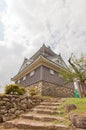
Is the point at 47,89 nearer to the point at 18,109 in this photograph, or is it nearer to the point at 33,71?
the point at 33,71

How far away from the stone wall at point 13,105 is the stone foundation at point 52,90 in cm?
782

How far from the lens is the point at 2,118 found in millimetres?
6520

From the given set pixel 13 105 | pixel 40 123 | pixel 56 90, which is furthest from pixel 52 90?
pixel 40 123

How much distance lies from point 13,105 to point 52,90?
10.5 m

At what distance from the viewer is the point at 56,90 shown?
18.0 metres

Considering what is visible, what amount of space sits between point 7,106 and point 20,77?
49.4ft

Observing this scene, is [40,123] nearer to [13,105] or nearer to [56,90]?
[13,105]

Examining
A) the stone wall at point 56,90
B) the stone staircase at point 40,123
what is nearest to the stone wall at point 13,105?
the stone staircase at point 40,123

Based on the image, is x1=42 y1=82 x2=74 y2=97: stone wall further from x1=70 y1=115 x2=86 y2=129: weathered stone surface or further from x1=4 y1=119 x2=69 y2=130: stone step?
x1=70 y1=115 x2=86 y2=129: weathered stone surface

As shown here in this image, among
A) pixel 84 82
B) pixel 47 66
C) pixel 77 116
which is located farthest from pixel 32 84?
pixel 77 116

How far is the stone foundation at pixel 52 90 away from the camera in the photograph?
Answer: 16.5 meters

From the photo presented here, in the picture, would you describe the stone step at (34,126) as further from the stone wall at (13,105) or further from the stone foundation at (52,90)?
the stone foundation at (52,90)

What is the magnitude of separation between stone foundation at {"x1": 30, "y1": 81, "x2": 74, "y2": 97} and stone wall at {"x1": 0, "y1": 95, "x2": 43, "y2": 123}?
782cm

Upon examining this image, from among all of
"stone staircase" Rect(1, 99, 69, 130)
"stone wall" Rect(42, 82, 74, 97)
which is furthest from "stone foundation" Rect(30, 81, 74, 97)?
"stone staircase" Rect(1, 99, 69, 130)
